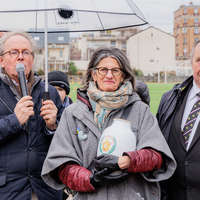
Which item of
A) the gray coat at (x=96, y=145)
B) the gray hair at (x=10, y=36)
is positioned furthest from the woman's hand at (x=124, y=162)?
the gray hair at (x=10, y=36)

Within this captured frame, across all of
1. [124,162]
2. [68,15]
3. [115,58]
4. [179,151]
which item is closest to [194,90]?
[179,151]

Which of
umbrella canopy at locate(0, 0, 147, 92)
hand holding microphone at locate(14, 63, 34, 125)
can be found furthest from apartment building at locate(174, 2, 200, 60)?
hand holding microphone at locate(14, 63, 34, 125)

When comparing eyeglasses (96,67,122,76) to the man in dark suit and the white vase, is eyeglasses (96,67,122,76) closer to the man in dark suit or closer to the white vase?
the white vase

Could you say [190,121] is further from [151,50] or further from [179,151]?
[151,50]

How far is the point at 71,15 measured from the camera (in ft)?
9.82

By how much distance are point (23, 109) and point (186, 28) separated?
100 meters

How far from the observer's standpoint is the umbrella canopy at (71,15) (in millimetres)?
→ 2576

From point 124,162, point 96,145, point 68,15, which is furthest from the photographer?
point 68,15

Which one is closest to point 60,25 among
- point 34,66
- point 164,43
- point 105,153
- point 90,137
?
point 34,66

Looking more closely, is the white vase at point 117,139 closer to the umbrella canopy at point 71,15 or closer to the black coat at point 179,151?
the black coat at point 179,151

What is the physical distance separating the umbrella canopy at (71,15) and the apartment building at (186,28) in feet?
307

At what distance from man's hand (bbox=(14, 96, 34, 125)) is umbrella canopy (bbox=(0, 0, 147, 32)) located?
0.68 m

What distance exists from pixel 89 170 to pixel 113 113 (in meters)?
0.45

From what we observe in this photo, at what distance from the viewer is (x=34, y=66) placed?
10.0 feet
